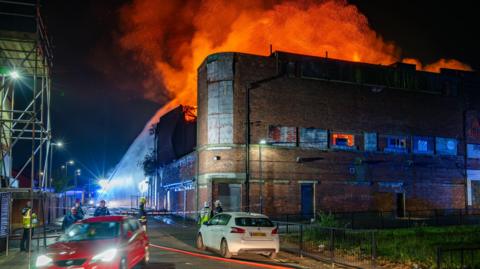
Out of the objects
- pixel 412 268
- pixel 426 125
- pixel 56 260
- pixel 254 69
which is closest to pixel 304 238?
pixel 412 268

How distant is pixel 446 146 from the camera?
4062 centimetres

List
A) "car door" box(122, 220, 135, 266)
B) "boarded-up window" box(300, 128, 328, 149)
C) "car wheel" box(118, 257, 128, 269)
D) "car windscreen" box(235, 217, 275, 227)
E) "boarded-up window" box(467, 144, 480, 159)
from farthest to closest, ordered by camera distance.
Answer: "boarded-up window" box(467, 144, 480, 159) < "boarded-up window" box(300, 128, 328, 149) < "car windscreen" box(235, 217, 275, 227) < "car door" box(122, 220, 135, 266) < "car wheel" box(118, 257, 128, 269)

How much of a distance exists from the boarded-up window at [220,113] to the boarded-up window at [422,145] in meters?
16.6

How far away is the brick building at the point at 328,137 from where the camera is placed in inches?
1315

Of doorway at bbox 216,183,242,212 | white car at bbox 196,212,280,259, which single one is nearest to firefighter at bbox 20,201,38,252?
white car at bbox 196,212,280,259

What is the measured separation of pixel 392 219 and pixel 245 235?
70.9 ft

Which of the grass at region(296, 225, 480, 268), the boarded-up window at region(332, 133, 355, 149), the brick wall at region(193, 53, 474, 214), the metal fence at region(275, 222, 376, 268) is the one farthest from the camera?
the boarded-up window at region(332, 133, 355, 149)

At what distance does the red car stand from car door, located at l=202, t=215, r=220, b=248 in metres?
3.93

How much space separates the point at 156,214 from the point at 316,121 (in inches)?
687

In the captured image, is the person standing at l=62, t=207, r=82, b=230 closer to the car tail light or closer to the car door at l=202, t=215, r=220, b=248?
the car door at l=202, t=215, r=220, b=248

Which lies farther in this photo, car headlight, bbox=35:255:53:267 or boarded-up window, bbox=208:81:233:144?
boarded-up window, bbox=208:81:233:144

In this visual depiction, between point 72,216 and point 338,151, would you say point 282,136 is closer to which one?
point 338,151

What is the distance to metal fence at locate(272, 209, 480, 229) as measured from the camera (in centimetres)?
3139

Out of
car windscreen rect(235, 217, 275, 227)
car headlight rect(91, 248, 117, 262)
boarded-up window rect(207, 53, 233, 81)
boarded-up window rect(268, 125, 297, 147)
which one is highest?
boarded-up window rect(207, 53, 233, 81)
